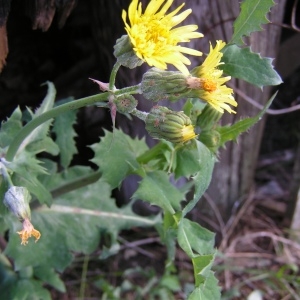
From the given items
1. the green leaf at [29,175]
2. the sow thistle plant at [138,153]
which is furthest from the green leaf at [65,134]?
the green leaf at [29,175]

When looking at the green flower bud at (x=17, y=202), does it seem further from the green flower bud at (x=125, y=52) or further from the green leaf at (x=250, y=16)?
the green leaf at (x=250, y=16)

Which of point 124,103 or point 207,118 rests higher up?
point 124,103

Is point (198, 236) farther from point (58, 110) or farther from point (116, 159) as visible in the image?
point (58, 110)

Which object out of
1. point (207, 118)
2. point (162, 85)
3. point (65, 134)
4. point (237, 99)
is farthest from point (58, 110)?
point (237, 99)

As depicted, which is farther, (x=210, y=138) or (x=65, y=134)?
(x=65, y=134)

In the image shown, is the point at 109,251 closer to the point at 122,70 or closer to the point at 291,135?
the point at 122,70

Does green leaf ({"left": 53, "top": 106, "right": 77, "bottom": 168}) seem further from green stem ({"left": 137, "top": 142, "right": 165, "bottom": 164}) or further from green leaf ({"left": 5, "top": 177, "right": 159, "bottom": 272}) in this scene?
green stem ({"left": 137, "top": 142, "right": 165, "bottom": 164})

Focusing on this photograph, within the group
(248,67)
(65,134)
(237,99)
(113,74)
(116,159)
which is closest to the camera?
(113,74)
